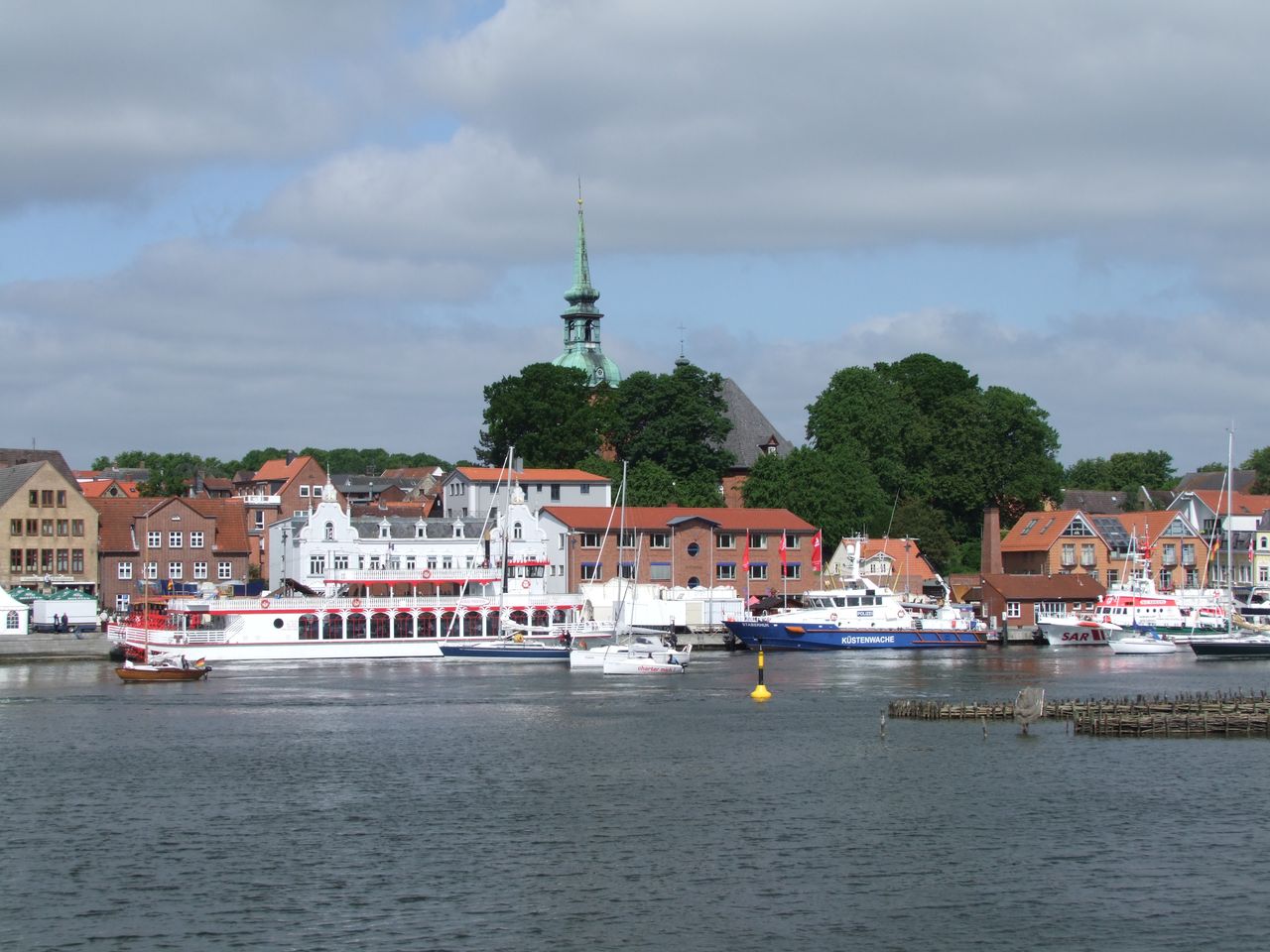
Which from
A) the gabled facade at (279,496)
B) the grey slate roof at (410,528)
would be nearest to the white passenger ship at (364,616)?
the grey slate roof at (410,528)

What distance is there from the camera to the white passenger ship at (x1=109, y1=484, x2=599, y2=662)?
106m

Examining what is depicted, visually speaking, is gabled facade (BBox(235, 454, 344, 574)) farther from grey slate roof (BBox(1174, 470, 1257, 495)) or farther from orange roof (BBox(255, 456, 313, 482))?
grey slate roof (BBox(1174, 470, 1257, 495))

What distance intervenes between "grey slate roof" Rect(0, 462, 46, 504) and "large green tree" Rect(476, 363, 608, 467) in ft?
144

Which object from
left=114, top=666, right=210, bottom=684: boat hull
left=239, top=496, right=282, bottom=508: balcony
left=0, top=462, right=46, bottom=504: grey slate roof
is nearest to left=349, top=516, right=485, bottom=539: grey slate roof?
left=239, top=496, right=282, bottom=508: balcony

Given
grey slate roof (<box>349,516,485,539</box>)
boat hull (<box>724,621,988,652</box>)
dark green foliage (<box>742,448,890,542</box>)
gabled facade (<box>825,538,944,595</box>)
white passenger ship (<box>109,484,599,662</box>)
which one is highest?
dark green foliage (<box>742,448,890,542</box>)

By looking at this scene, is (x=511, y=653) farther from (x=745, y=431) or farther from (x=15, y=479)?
(x=745, y=431)

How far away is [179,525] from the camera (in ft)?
430

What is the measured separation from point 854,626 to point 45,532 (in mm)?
60547

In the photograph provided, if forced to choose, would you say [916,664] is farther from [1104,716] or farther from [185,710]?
[185,710]

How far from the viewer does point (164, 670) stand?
9288cm

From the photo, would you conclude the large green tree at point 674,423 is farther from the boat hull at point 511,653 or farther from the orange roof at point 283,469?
the boat hull at point 511,653

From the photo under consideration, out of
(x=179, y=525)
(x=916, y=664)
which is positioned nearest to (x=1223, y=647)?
(x=916, y=664)

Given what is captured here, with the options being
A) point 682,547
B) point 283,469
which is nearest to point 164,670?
point 682,547

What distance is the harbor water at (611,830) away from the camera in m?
36.8
